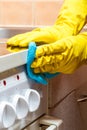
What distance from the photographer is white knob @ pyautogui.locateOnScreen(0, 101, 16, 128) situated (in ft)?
1.83

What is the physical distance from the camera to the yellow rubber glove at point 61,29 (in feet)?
2.23

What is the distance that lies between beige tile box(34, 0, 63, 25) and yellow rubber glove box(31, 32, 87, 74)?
0.34m

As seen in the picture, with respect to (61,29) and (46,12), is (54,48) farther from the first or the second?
(46,12)

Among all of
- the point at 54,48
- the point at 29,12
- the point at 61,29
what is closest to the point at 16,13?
the point at 29,12

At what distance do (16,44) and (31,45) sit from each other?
1.7 inches

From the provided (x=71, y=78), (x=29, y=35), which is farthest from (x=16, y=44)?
(x=71, y=78)

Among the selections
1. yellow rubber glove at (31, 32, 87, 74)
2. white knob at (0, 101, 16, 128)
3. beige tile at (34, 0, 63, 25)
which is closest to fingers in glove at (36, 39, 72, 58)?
yellow rubber glove at (31, 32, 87, 74)

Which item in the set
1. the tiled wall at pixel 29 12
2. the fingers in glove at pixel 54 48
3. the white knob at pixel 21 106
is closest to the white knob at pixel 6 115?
the white knob at pixel 21 106

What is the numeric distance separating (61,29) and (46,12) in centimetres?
36

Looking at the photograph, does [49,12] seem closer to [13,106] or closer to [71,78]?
[71,78]

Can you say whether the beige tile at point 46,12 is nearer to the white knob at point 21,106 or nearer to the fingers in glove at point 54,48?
the fingers in glove at point 54,48

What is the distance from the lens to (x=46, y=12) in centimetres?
113

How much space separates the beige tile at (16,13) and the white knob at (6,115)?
62cm

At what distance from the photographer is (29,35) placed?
69cm
